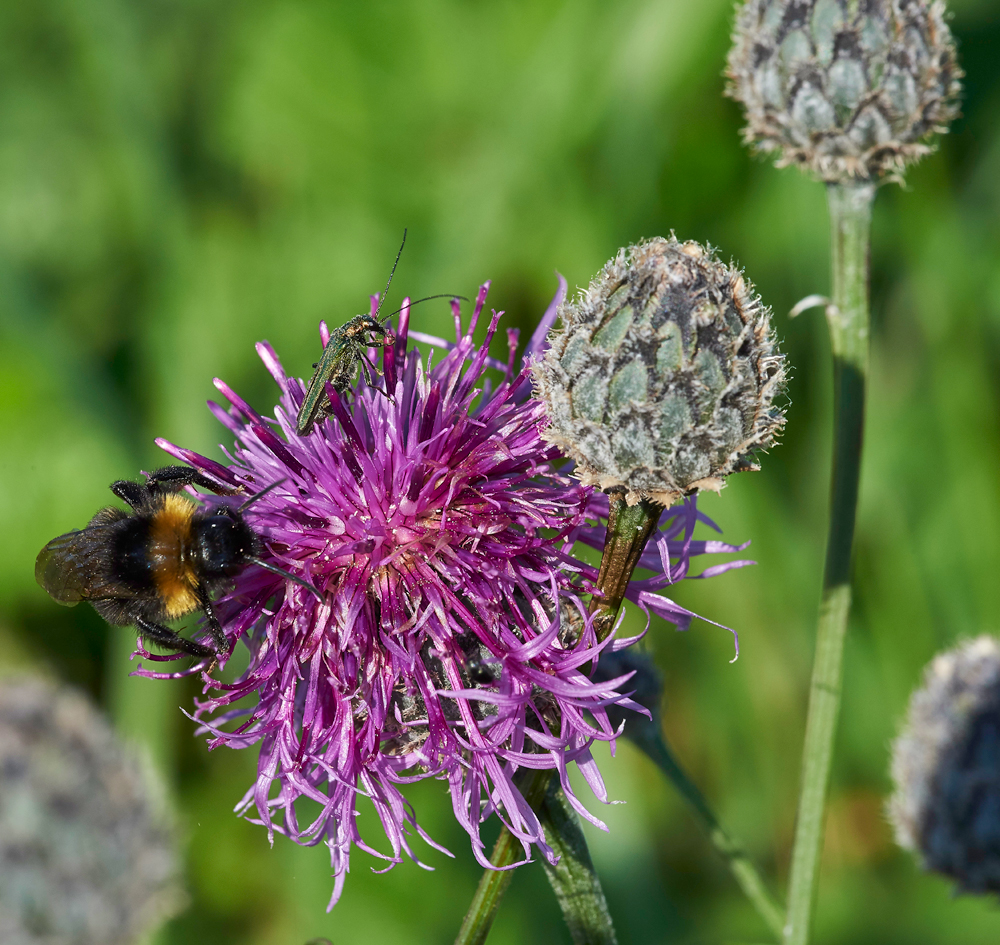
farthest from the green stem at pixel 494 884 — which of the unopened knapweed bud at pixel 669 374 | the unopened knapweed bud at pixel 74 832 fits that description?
the unopened knapweed bud at pixel 74 832

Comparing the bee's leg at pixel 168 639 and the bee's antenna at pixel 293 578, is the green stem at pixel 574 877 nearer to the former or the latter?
the bee's antenna at pixel 293 578

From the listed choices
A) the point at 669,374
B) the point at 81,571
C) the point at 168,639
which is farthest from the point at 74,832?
the point at 669,374

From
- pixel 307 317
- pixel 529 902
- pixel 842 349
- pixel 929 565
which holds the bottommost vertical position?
pixel 529 902

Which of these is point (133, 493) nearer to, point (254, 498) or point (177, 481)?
point (177, 481)

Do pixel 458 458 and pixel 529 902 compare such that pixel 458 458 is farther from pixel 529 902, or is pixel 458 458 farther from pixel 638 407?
pixel 529 902

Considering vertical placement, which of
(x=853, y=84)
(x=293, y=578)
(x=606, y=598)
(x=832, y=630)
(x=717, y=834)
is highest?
(x=853, y=84)

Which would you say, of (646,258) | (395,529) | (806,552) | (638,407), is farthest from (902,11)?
(806,552)
